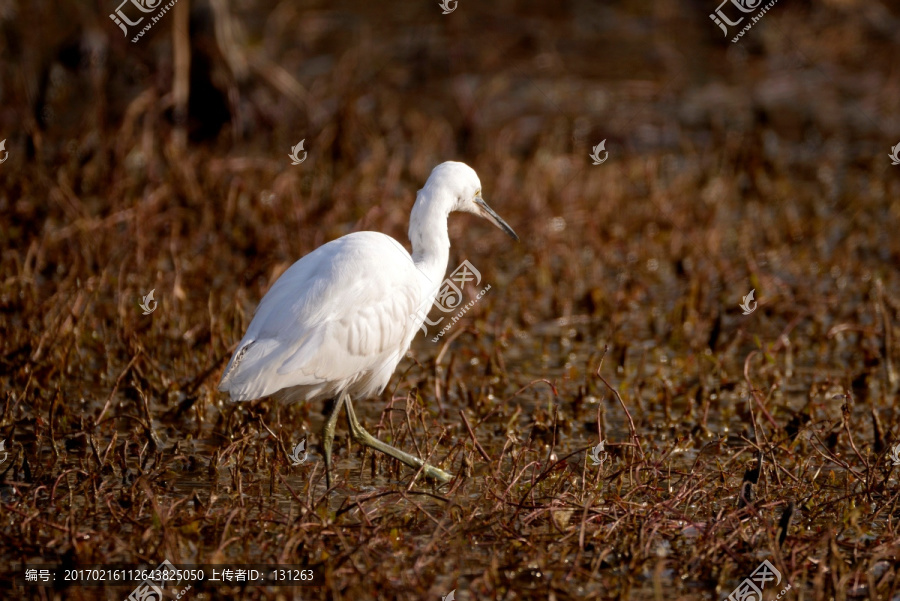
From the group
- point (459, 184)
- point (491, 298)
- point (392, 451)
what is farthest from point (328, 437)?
point (491, 298)

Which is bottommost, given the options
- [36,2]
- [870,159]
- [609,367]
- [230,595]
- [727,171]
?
[870,159]

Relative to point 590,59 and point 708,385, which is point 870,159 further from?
point 708,385

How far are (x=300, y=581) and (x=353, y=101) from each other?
544cm

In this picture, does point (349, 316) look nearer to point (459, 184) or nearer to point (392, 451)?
point (392, 451)

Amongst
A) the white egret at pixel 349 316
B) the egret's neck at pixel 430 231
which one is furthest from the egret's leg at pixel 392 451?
the egret's neck at pixel 430 231

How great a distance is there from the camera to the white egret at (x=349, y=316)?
3.97m

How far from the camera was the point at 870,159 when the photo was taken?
9.53 metres

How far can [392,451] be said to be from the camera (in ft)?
14.3

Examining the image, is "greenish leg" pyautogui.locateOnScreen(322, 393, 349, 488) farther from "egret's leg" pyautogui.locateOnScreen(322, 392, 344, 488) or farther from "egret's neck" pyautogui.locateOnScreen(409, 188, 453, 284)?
"egret's neck" pyautogui.locateOnScreen(409, 188, 453, 284)

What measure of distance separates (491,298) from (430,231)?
6.78ft

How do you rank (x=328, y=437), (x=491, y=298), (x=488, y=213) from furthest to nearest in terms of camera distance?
1. (x=491, y=298)
2. (x=488, y=213)
3. (x=328, y=437)

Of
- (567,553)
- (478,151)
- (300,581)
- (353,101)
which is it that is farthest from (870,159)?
(300,581)

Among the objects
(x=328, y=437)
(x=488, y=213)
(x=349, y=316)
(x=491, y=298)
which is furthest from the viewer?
(x=491, y=298)

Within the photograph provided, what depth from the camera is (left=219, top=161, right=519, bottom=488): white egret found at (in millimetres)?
3971
